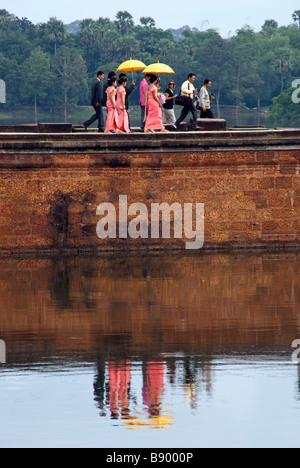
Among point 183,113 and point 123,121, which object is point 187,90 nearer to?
point 183,113

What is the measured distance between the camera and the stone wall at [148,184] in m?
15.8

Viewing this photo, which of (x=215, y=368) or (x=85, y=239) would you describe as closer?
(x=215, y=368)

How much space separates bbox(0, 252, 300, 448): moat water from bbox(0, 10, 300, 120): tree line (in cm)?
11095

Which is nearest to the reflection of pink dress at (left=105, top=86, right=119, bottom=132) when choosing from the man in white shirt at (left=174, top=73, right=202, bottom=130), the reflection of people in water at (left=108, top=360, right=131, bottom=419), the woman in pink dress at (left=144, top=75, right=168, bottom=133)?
the woman in pink dress at (left=144, top=75, right=168, bottom=133)

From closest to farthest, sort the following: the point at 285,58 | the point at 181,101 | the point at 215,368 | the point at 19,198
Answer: the point at 215,368 → the point at 19,198 → the point at 181,101 → the point at 285,58

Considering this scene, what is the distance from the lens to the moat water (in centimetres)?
794

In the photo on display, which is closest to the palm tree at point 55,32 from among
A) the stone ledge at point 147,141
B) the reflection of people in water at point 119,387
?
the stone ledge at point 147,141

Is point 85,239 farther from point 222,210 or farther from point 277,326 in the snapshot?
point 277,326

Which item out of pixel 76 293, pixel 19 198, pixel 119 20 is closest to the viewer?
pixel 76 293

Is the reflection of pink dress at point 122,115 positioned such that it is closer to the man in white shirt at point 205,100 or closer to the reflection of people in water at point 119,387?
the man in white shirt at point 205,100

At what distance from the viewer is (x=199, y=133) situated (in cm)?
1612
